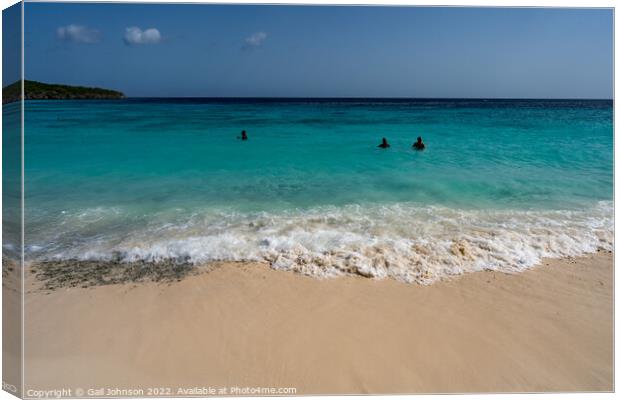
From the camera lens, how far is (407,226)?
5.53 m

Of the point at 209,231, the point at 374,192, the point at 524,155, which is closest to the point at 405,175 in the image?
the point at 374,192

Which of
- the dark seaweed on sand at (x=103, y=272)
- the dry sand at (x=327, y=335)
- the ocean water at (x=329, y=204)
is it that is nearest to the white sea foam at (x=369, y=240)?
the ocean water at (x=329, y=204)

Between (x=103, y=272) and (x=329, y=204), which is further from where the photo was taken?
(x=329, y=204)

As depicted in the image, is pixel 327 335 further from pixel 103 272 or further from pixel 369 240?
pixel 103 272

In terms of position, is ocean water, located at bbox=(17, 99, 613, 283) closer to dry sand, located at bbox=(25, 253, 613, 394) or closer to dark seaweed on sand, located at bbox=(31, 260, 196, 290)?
dark seaweed on sand, located at bbox=(31, 260, 196, 290)

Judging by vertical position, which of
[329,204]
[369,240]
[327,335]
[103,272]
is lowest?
[327,335]

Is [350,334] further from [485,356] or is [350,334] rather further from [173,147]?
[173,147]

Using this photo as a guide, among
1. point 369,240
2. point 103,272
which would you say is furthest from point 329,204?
point 103,272

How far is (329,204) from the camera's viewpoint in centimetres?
650

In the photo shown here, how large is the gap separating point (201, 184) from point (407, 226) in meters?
4.01

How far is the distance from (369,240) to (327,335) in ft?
6.20

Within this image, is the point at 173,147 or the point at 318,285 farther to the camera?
the point at 173,147

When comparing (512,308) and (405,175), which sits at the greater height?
(405,175)

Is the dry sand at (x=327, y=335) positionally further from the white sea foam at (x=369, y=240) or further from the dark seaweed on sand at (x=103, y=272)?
the white sea foam at (x=369, y=240)
